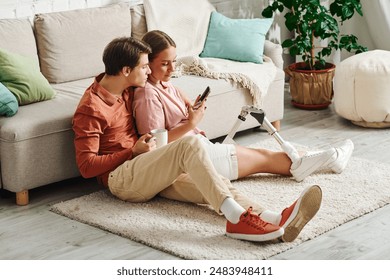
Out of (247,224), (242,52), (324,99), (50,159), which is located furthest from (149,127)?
(324,99)

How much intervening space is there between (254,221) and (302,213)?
0.17 meters

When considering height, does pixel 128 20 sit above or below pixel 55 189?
above

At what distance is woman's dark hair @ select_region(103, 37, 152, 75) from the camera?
3.31 meters

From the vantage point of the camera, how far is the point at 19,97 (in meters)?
3.57

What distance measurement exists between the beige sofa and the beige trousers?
1.13ft

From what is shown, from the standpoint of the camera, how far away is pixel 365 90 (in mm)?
4488

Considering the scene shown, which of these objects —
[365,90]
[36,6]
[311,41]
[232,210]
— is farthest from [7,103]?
[311,41]

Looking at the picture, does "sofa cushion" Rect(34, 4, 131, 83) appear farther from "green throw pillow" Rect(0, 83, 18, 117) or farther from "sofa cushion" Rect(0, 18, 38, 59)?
"green throw pillow" Rect(0, 83, 18, 117)

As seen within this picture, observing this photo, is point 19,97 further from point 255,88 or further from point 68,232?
point 255,88

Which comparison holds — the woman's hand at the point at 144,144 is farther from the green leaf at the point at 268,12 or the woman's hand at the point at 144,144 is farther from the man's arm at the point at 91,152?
the green leaf at the point at 268,12

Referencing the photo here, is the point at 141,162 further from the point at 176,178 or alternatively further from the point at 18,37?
the point at 18,37

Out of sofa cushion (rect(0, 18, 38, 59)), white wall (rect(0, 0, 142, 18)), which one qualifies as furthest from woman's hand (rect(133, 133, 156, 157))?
white wall (rect(0, 0, 142, 18))
